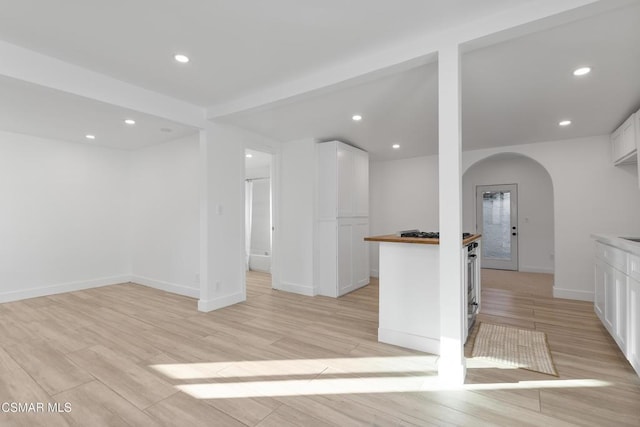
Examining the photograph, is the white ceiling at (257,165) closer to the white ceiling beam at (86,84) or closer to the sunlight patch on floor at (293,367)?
the white ceiling beam at (86,84)

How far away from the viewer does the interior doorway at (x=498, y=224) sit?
661 centimetres

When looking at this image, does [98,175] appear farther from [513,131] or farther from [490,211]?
[490,211]

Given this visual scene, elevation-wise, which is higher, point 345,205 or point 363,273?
point 345,205

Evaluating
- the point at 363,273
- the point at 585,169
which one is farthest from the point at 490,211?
the point at 363,273

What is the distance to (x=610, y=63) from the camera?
2.41m

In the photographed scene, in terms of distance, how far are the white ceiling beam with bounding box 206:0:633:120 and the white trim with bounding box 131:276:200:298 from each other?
2.83 metres

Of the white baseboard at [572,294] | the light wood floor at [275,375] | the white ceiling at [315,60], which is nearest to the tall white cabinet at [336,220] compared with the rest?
the white ceiling at [315,60]

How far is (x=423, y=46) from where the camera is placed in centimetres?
224

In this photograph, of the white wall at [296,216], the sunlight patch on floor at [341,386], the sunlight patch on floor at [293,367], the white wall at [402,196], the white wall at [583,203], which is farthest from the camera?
the white wall at [402,196]

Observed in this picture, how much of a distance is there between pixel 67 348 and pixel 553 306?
558cm

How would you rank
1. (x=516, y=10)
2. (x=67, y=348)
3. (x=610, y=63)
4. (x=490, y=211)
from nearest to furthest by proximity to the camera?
1. (x=516, y=10)
2. (x=610, y=63)
3. (x=67, y=348)
4. (x=490, y=211)

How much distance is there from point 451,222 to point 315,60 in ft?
5.70

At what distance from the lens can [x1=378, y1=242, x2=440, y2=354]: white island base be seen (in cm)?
269

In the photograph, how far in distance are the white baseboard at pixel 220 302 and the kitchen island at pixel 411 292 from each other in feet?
6.96
